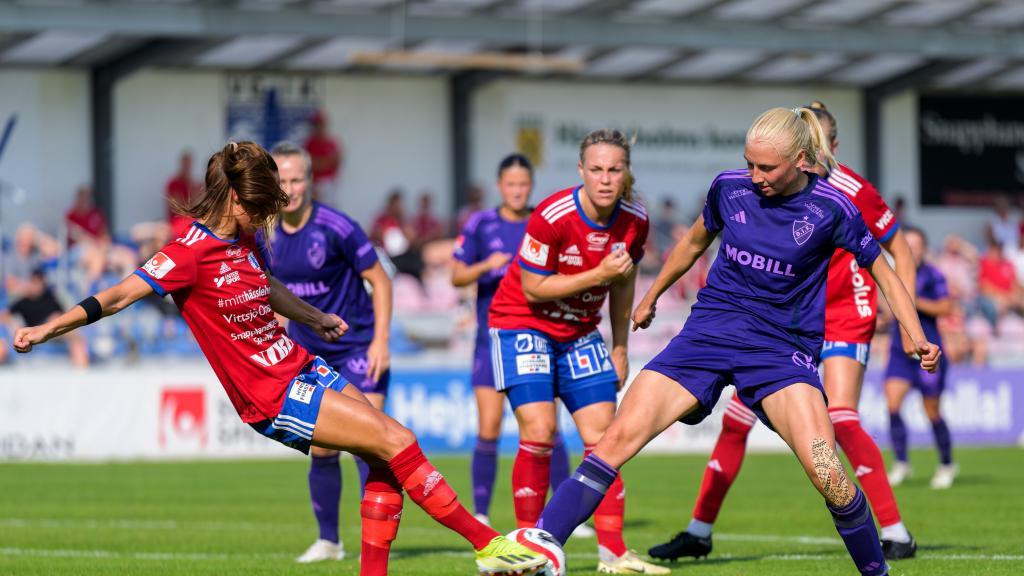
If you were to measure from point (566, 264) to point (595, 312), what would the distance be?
1.51ft

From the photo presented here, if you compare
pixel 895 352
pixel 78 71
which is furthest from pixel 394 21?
pixel 895 352

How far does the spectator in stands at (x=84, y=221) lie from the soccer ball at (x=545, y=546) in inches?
730

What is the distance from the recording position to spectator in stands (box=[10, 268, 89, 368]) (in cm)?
2145

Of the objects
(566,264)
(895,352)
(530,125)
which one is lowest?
(895,352)

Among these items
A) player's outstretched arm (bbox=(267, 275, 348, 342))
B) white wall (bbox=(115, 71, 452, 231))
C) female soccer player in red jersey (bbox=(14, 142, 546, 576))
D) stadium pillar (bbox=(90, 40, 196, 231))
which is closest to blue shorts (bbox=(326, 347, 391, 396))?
player's outstretched arm (bbox=(267, 275, 348, 342))

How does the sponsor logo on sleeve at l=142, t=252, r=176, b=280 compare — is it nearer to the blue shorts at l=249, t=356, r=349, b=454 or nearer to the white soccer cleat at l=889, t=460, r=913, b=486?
the blue shorts at l=249, t=356, r=349, b=454

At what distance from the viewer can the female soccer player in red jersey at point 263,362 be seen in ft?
21.3

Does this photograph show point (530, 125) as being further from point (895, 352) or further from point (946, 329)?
point (895, 352)

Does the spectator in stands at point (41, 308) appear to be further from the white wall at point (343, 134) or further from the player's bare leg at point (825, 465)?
the player's bare leg at point (825, 465)

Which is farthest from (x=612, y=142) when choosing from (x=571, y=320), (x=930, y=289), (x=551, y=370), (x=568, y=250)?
(x=930, y=289)

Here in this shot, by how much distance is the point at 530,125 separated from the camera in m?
31.4

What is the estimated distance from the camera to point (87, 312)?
20.3 feet

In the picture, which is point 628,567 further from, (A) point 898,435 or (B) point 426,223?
(B) point 426,223

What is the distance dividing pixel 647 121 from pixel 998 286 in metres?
8.07
